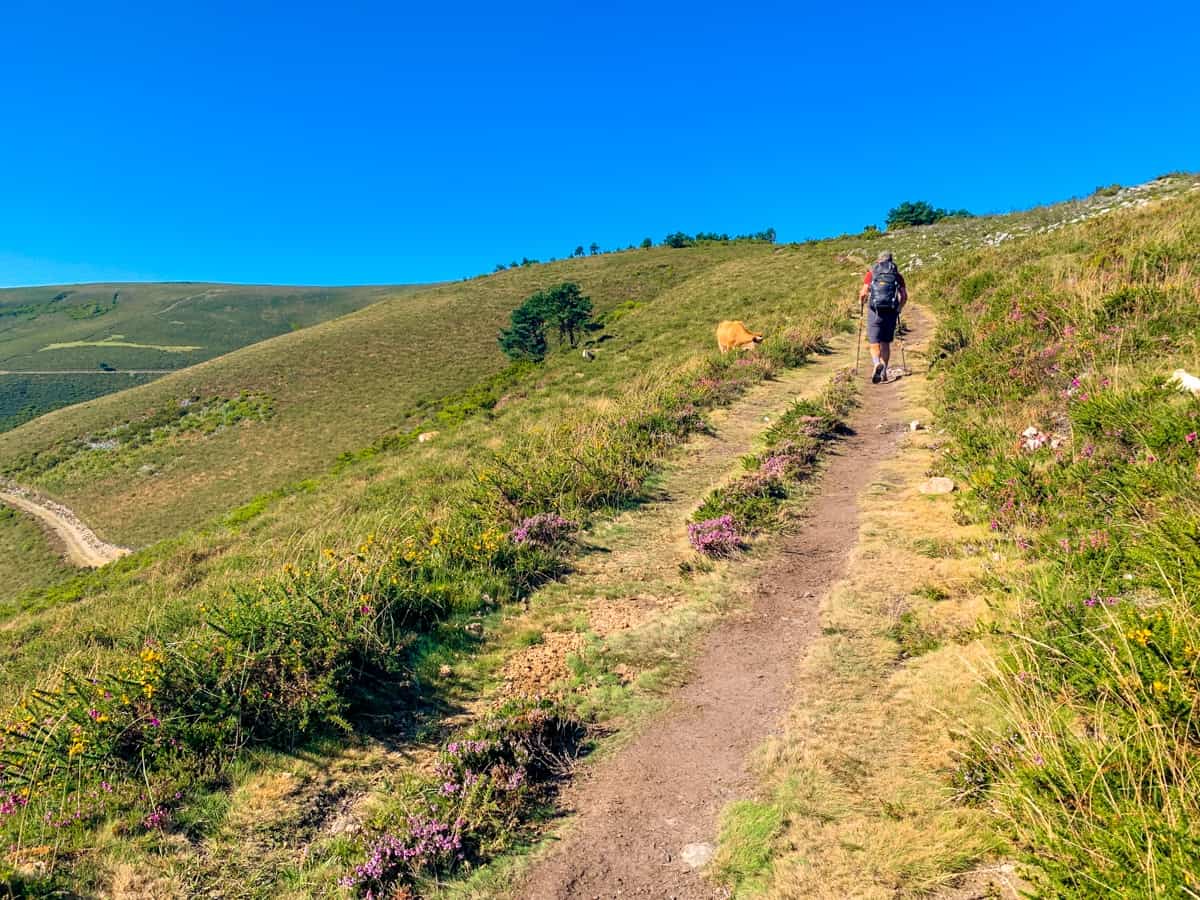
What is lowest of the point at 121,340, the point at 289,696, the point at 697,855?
the point at 697,855

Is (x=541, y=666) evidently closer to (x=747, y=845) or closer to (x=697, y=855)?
(x=697, y=855)

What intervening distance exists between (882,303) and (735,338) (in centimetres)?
907

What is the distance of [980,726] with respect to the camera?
3582 millimetres

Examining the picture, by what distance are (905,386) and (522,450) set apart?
862cm

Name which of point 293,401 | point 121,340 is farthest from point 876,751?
point 121,340

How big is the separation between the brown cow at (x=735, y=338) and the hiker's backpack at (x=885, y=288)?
7737mm

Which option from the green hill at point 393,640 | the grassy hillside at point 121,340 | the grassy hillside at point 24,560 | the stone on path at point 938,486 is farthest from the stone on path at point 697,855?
the grassy hillside at point 121,340

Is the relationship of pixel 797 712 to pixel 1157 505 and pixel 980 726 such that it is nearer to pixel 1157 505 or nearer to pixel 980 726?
pixel 980 726

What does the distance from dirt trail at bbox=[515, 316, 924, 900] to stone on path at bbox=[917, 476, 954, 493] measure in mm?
1749

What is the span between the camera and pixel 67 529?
45844 mm

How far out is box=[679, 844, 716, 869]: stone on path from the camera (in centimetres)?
317

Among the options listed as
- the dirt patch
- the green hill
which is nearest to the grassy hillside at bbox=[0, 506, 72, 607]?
the green hill

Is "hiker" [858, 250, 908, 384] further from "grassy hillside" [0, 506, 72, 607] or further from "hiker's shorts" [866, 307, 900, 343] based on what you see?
"grassy hillside" [0, 506, 72, 607]

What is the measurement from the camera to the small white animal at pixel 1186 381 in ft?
18.7
